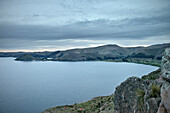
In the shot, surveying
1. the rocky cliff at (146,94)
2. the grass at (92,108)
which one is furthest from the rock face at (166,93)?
the grass at (92,108)

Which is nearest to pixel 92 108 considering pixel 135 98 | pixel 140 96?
pixel 135 98

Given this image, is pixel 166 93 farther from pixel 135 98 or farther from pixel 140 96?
pixel 135 98

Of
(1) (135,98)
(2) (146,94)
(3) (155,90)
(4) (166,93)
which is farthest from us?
(1) (135,98)

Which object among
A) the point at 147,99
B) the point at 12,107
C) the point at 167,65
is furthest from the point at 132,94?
the point at 12,107

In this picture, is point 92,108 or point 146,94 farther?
point 92,108

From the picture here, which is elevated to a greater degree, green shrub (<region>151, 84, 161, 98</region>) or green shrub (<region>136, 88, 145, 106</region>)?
green shrub (<region>151, 84, 161, 98</region>)

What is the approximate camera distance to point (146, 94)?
35.3 ft

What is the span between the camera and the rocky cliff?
8477mm

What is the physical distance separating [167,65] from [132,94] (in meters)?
5.56

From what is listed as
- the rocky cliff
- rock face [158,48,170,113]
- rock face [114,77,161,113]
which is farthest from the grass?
rock face [158,48,170,113]

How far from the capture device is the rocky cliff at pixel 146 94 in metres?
8.48

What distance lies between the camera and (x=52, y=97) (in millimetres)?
58781

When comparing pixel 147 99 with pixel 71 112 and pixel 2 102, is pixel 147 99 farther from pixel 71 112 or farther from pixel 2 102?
pixel 2 102

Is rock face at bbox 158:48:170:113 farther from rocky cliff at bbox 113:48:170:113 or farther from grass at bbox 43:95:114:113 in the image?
grass at bbox 43:95:114:113
